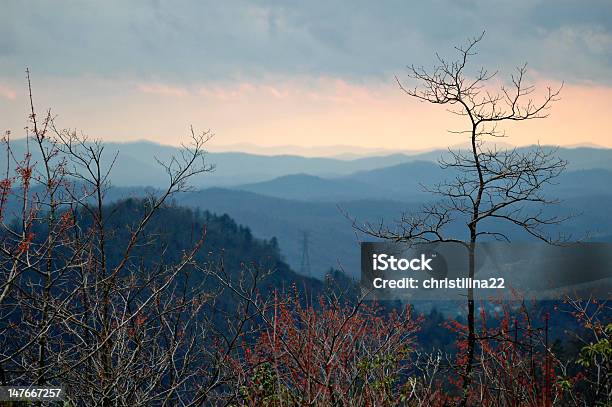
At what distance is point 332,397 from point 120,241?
10454 centimetres

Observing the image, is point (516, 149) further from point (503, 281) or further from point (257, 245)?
point (257, 245)

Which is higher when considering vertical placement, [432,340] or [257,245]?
[257,245]

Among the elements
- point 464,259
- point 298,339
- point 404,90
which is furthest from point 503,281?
point 298,339

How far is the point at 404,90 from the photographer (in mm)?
9539

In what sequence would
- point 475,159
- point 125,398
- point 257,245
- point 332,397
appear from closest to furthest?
point 332,397, point 125,398, point 475,159, point 257,245

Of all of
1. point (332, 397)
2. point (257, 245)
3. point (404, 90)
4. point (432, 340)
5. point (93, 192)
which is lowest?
point (432, 340)

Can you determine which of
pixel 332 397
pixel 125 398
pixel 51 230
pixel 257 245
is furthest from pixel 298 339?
pixel 257 245

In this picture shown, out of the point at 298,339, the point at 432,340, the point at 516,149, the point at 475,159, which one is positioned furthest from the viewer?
the point at 432,340

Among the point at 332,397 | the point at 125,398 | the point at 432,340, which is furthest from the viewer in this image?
the point at 432,340

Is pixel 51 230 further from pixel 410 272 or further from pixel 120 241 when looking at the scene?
pixel 120 241

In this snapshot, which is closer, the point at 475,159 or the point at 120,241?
the point at 475,159

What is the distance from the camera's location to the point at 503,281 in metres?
10.4

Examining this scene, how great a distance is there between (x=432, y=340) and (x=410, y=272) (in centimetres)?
8760

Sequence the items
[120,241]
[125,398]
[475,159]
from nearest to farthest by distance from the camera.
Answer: [125,398], [475,159], [120,241]
